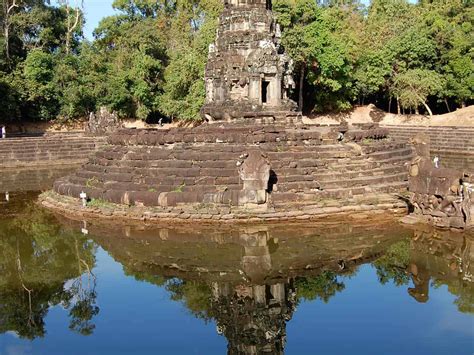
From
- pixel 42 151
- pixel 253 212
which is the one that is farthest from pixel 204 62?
pixel 253 212

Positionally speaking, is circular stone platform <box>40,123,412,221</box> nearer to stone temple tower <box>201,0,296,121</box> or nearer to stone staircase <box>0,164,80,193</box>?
stone temple tower <box>201,0,296,121</box>

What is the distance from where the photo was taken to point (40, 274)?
33.6 ft

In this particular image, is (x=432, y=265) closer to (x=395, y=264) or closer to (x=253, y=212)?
(x=395, y=264)

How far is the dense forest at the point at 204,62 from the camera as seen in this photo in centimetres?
4272

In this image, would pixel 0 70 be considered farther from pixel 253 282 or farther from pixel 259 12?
pixel 253 282

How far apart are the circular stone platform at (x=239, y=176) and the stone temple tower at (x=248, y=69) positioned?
2.77 metres

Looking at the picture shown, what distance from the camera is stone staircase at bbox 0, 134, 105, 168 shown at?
29.5 m

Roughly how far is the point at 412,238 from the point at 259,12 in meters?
12.1

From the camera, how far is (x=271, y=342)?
7.06 meters

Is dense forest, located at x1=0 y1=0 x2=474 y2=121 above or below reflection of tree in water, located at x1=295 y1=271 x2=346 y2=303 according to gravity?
above

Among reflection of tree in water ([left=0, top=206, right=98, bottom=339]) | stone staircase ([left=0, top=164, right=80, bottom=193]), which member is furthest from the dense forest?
reflection of tree in water ([left=0, top=206, right=98, bottom=339])

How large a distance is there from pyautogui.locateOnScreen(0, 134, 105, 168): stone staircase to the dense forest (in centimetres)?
1188

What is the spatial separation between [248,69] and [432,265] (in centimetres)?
1192

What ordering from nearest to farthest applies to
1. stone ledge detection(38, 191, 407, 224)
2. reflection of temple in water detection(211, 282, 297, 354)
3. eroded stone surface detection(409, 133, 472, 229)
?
reflection of temple in water detection(211, 282, 297, 354) < eroded stone surface detection(409, 133, 472, 229) < stone ledge detection(38, 191, 407, 224)
